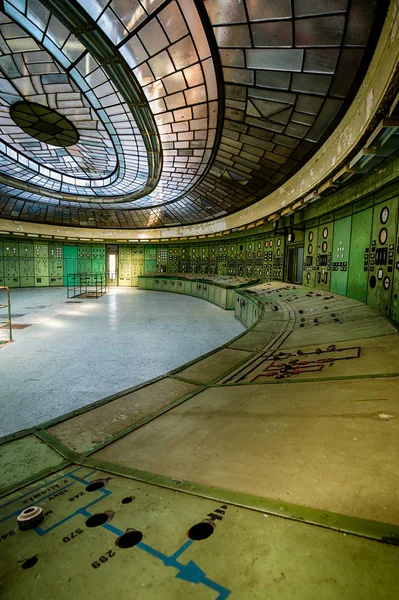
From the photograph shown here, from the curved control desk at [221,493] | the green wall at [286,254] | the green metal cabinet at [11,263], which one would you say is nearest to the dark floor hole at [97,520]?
the curved control desk at [221,493]

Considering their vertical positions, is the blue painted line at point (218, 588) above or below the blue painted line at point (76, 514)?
above

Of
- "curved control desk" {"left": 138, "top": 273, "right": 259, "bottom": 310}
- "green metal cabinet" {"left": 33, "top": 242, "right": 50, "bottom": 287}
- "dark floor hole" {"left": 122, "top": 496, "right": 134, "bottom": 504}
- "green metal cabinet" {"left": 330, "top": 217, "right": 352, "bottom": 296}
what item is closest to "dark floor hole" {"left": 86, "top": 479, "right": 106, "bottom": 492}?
"dark floor hole" {"left": 122, "top": 496, "right": 134, "bottom": 504}

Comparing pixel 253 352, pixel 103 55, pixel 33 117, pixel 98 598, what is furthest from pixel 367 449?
pixel 33 117

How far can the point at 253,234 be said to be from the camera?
13078mm

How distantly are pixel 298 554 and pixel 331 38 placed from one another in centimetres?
502

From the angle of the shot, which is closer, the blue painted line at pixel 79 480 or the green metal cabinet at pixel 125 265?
the blue painted line at pixel 79 480

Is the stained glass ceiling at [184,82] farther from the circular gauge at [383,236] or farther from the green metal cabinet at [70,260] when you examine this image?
the green metal cabinet at [70,260]

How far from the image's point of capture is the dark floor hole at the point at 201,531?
1.06 m

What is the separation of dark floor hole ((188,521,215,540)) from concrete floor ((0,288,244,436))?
2.56m

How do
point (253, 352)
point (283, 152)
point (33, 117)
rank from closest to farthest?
point (253, 352)
point (283, 152)
point (33, 117)

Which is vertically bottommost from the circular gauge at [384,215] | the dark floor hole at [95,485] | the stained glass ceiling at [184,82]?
the dark floor hole at [95,485]

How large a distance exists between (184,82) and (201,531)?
257 inches

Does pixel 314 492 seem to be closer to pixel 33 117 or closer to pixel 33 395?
pixel 33 395

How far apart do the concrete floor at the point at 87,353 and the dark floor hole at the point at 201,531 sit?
8.40ft
